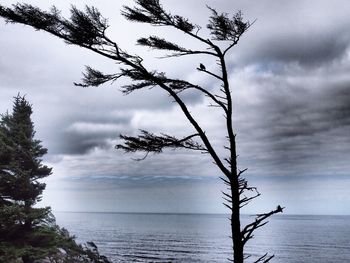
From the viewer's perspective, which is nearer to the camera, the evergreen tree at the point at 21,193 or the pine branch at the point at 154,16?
the pine branch at the point at 154,16

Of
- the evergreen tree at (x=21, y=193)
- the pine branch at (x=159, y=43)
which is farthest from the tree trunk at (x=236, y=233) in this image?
the evergreen tree at (x=21, y=193)

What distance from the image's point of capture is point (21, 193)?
Result: 79.3 feet

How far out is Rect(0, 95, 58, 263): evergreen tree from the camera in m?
22.1

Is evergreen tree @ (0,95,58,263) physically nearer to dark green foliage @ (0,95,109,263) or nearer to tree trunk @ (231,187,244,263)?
dark green foliage @ (0,95,109,263)

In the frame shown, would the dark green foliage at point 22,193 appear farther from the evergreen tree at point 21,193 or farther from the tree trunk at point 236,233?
the tree trunk at point 236,233

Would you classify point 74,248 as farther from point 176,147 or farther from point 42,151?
point 176,147

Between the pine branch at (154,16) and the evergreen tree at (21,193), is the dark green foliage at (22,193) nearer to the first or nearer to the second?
the evergreen tree at (21,193)

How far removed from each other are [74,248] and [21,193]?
41.8 feet

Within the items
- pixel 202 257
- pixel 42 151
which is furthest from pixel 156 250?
pixel 42 151

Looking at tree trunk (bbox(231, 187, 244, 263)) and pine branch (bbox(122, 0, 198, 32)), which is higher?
pine branch (bbox(122, 0, 198, 32))

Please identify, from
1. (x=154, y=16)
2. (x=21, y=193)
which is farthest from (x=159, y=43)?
(x=21, y=193)

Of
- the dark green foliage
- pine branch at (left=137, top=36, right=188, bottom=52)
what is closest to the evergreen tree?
the dark green foliage

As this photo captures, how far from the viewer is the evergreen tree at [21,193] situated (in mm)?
22062

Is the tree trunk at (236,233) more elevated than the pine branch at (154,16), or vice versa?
the pine branch at (154,16)
